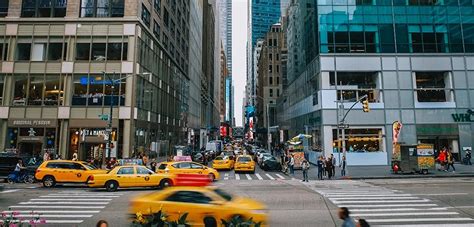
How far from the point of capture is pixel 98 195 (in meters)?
16.7

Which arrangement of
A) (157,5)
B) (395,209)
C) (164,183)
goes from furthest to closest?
(157,5) < (164,183) < (395,209)

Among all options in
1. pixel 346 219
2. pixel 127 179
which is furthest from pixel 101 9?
pixel 346 219

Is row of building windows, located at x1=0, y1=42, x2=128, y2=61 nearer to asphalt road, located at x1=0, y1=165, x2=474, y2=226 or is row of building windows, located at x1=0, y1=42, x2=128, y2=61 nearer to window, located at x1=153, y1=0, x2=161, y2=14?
window, located at x1=153, y1=0, x2=161, y2=14

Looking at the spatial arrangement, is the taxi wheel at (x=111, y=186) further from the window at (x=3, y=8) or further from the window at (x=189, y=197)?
the window at (x=3, y=8)

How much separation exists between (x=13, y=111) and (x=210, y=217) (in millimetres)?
35071

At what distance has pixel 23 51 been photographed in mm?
35719

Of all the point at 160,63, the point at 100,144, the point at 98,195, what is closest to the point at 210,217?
the point at 98,195

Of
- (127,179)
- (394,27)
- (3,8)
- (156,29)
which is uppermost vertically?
(156,29)

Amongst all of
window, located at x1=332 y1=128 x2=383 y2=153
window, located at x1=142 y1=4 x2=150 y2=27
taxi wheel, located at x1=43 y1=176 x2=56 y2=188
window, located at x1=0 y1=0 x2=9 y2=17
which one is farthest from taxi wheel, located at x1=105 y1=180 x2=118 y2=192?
window, located at x1=0 y1=0 x2=9 y2=17

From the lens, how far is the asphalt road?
36.0 feet

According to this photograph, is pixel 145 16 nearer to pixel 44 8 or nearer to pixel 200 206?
pixel 44 8

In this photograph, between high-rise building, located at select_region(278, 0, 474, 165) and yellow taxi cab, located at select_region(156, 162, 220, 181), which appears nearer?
yellow taxi cab, located at select_region(156, 162, 220, 181)

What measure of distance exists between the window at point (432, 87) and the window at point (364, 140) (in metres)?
7.00

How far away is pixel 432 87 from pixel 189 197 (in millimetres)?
36829
